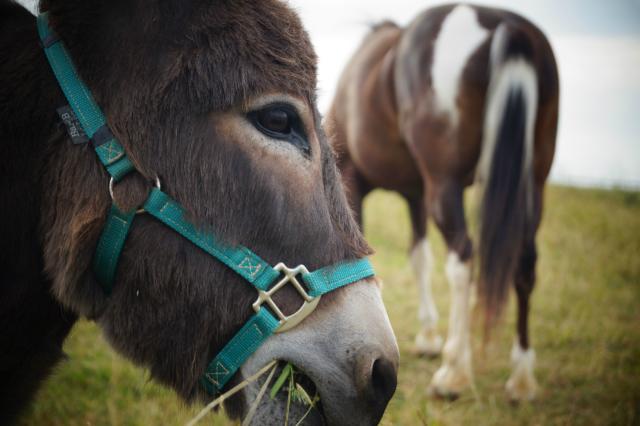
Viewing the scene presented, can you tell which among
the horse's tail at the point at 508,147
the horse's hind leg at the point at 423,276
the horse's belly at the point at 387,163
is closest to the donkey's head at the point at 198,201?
the horse's tail at the point at 508,147

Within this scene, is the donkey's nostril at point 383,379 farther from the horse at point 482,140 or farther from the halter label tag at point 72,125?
the horse at point 482,140

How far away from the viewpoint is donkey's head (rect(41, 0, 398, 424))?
133cm

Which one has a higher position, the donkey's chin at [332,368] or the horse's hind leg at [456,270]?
the donkey's chin at [332,368]

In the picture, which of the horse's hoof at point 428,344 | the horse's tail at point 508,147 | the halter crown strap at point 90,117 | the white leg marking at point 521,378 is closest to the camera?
the halter crown strap at point 90,117

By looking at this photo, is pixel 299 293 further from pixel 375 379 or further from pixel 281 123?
pixel 281 123

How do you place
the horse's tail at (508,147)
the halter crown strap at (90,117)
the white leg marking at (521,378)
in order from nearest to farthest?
the halter crown strap at (90,117) → the horse's tail at (508,147) → the white leg marking at (521,378)

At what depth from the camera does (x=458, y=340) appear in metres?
3.57

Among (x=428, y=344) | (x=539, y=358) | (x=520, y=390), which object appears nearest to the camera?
(x=520, y=390)

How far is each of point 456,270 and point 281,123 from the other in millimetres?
2584

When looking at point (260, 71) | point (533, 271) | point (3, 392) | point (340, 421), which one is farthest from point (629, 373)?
point (3, 392)

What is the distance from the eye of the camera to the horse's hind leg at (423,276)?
438 cm

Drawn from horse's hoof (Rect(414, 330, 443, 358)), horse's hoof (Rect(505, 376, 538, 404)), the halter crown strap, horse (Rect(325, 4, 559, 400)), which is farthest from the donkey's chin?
horse's hoof (Rect(414, 330, 443, 358))

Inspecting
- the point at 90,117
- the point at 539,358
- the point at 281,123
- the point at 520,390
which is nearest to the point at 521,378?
the point at 520,390

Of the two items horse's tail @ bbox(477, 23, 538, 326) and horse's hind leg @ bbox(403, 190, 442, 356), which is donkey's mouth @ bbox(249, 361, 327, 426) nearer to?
horse's tail @ bbox(477, 23, 538, 326)
